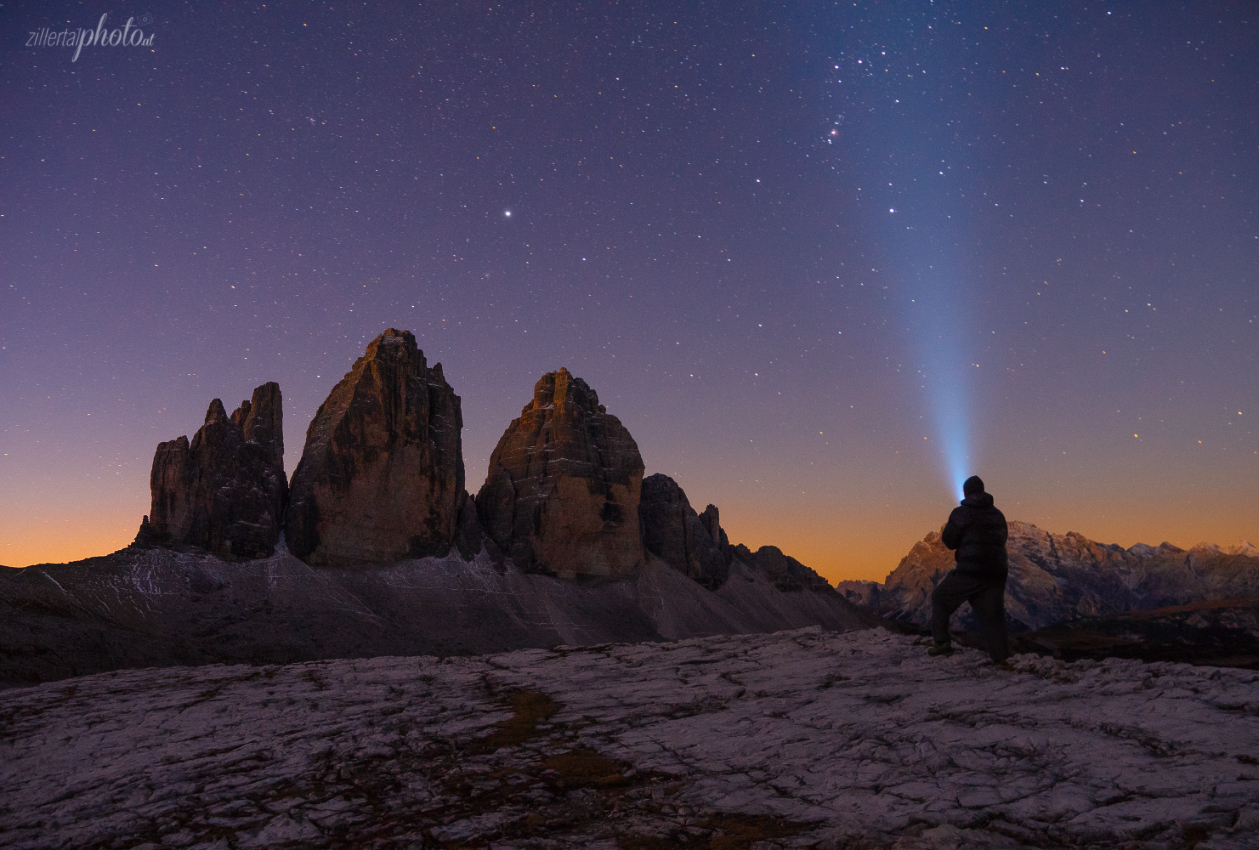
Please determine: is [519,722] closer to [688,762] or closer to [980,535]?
[688,762]

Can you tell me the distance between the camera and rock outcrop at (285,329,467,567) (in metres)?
95.2

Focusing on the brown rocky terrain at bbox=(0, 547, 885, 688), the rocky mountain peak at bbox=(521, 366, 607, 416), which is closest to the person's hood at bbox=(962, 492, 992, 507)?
the brown rocky terrain at bbox=(0, 547, 885, 688)

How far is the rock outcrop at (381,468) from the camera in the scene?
95250 mm

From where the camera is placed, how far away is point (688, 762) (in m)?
7.62

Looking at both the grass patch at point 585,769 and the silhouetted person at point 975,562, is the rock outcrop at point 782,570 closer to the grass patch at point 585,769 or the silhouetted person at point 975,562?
the silhouetted person at point 975,562

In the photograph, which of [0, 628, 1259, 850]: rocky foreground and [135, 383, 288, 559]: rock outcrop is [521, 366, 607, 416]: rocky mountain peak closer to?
[135, 383, 288, 559]: rock outcrop

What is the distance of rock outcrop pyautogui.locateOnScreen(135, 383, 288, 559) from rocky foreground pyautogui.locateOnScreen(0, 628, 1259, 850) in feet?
278

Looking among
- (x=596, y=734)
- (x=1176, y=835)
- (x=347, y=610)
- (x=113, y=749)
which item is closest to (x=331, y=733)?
(x=113, y=749)

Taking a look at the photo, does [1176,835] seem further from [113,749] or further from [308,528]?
[308,528]

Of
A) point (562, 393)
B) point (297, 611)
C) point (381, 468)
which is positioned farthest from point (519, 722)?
point (562, 393)

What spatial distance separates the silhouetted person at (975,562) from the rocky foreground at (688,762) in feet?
2.52

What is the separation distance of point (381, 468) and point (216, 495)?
68.7 feet

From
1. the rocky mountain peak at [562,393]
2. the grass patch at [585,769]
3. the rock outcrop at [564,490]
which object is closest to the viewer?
the grass patch at [585,769]

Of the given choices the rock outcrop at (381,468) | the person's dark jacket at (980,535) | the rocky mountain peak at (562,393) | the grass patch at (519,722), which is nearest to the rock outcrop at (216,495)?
the rock outcrop at (381,468)
